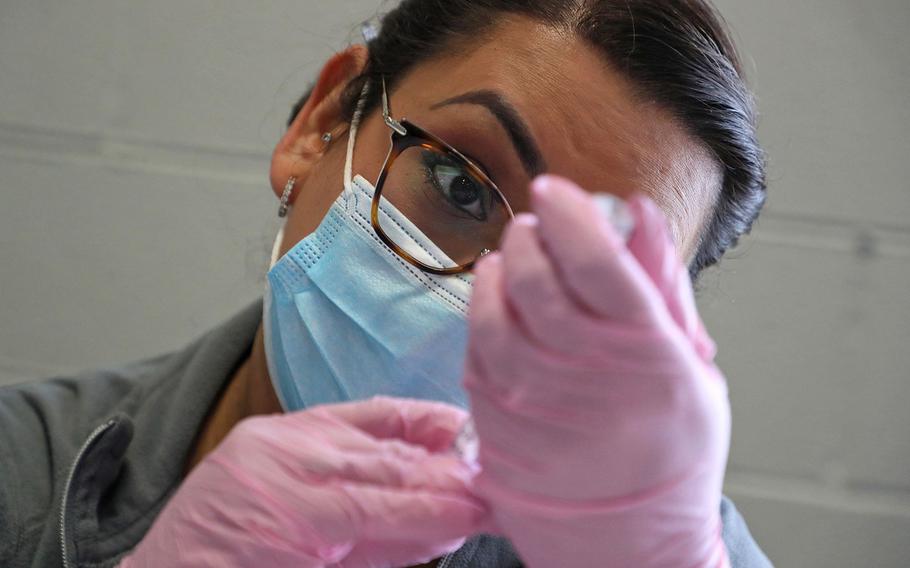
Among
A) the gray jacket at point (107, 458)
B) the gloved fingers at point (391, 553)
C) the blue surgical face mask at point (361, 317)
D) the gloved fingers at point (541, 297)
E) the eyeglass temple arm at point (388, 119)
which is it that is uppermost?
the gloved fingers at point (541, 297)

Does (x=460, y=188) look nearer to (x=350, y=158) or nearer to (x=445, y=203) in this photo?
(x=445, y=203)

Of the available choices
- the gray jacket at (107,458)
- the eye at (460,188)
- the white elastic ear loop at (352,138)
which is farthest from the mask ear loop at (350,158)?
the gray jacket at (107,458)

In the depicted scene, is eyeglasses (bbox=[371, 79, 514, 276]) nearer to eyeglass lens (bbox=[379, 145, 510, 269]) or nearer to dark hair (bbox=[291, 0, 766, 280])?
eyeglass lens (bbox=[379, 145, 510, 269])

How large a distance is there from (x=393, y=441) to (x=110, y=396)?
0.68m

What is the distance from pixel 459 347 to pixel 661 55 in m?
0.38

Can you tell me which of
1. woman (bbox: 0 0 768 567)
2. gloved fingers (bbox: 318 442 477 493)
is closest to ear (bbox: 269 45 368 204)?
woman (bbox: 0 0 768 567)

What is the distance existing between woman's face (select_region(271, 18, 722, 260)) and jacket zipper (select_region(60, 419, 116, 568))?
1.00ft

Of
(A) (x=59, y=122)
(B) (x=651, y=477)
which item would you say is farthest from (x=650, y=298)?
(A) (x=59, y=122)

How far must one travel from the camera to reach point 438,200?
2.88 feet

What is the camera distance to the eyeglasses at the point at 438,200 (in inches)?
33.4

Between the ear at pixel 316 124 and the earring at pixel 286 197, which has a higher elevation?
the ear at pixel 316 124

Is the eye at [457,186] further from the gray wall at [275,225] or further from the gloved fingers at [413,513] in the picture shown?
the gray wall at [275,225]

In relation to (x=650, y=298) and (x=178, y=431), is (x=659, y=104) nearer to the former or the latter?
(x=650, y=298)

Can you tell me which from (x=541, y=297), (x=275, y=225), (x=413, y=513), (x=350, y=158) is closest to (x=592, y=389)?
(x=541, y=297)
